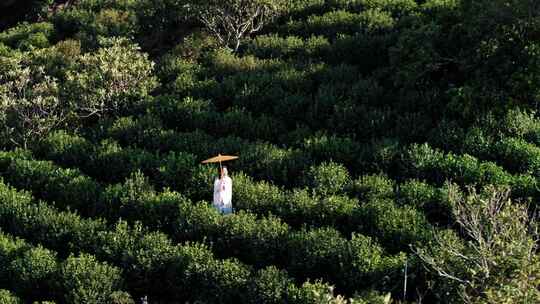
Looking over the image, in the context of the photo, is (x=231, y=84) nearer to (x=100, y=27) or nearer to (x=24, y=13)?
(x=100, y=27)

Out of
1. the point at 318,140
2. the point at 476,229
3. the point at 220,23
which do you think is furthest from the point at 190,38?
the point at 476,229

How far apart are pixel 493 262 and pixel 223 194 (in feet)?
20.5

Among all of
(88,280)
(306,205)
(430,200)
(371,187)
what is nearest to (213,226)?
(306,205)

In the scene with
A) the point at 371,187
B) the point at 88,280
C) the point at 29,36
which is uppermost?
the point at 29,36

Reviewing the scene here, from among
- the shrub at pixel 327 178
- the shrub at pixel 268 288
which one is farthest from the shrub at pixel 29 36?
the shrub at pixel 268 288

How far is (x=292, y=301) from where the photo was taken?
518 inches

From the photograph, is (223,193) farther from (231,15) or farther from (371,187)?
(231,15)

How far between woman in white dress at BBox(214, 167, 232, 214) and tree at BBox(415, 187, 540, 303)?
4795 millimetres

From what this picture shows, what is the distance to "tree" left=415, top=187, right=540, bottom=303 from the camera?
36.6ft

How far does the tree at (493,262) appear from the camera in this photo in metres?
11.1

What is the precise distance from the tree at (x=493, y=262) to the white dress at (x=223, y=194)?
15.7ft

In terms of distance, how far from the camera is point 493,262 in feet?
37.5

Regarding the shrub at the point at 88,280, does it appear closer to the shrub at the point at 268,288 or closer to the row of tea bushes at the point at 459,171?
the shrub at the point at 268,288

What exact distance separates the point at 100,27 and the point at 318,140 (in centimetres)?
1186
